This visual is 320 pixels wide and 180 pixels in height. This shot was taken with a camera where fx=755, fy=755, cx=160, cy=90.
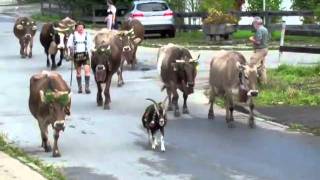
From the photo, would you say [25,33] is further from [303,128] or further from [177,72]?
[303,128]

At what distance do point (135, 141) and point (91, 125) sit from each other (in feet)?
6.18

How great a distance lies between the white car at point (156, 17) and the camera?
3500 centimetres

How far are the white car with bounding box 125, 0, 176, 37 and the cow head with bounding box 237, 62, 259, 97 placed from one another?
2075cm

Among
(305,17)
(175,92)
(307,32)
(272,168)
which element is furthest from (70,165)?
(305,17)

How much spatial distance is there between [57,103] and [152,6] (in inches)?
968

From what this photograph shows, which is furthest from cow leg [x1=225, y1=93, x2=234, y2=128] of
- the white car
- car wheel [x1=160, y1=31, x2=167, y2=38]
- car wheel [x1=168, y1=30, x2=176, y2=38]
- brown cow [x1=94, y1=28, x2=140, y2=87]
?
car wheel [x1=160, y1=31, x2=167, y2=38]

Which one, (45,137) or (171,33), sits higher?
(171,33)

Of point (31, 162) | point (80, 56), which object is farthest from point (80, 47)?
Answer: point (31, 162)

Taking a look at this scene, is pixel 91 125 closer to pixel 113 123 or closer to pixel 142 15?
pixel 113 123

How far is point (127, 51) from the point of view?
2188 centimetres

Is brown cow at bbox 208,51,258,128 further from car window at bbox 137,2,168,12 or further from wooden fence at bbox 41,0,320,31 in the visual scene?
car window at bbox 137,2,168,12

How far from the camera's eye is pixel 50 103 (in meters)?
11.8

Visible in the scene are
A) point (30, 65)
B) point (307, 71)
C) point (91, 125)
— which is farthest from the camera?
point (30, 65)

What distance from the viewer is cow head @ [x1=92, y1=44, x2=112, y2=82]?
55.0 feet
